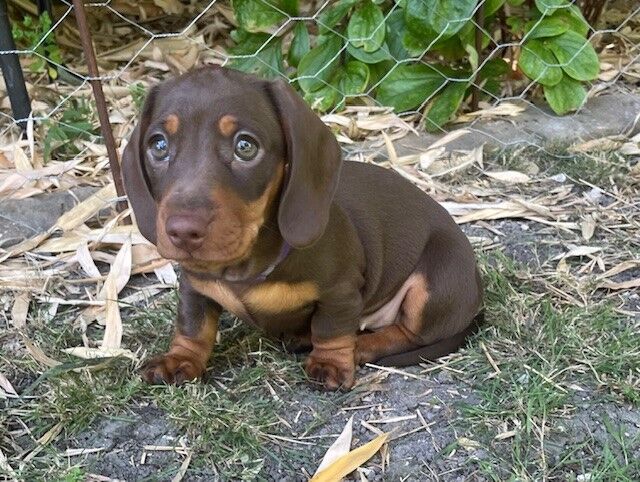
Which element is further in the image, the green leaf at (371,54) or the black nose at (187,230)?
the green leaf at (371,54)

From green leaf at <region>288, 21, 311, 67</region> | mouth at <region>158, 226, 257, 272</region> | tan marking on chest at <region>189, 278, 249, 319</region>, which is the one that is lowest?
green leaf at <region>288, 21, 311, 67</region>

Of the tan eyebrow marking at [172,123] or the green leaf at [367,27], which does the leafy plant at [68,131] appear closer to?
the green leaf at [367,27]

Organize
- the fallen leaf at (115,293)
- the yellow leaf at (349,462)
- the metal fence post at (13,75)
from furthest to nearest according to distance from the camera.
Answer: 1. the metal fence post at (13,75)
2. the fallen leaf at (115,293)
3. the yellow leaf at (349,462)

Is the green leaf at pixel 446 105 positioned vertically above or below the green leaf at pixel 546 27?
below

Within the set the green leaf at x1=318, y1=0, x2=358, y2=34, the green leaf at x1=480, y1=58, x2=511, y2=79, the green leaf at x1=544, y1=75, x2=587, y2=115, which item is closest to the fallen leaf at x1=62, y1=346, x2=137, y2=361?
the green leaf at x1=318, y1=0, x2=358, y2=34

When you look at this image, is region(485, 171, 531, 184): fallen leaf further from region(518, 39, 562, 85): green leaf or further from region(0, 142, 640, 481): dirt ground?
region(0, 142, 640, 481): dirt ground

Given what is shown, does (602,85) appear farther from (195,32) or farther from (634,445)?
(634,445)

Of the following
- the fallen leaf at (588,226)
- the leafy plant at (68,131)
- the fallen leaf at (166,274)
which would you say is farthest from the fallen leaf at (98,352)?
the fallen leaf at (588,226)
